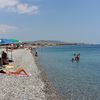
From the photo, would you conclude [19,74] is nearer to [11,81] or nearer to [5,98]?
[11,81]

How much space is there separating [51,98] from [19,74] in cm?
846

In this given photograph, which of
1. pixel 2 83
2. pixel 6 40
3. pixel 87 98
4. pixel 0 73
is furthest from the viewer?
pixel 6 40

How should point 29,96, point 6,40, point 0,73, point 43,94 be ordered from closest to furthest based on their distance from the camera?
point 29,96, point 43,94, point 0,73, point 6,40

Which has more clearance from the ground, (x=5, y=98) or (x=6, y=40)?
(x=6, y=40)

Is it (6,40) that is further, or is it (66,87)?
(6,40)

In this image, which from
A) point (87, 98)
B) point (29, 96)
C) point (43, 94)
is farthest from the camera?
point (87, 98)

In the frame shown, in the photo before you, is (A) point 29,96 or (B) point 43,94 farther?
(B) point 43,94

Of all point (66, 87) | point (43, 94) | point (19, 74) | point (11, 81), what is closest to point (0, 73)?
point (19, 74)

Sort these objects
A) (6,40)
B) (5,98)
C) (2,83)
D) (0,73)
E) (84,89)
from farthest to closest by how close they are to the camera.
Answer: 1. (6,40)
2. (0,73)
3. (84,89)
4. (2,83)
5. (5,98)

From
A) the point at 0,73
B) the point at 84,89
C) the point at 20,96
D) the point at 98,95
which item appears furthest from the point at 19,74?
the point at 20,96

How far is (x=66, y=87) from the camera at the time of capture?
23938 mm

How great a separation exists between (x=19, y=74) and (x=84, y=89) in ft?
19.9

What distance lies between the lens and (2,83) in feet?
69.2

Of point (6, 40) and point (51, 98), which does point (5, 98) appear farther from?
point (6, 40)
